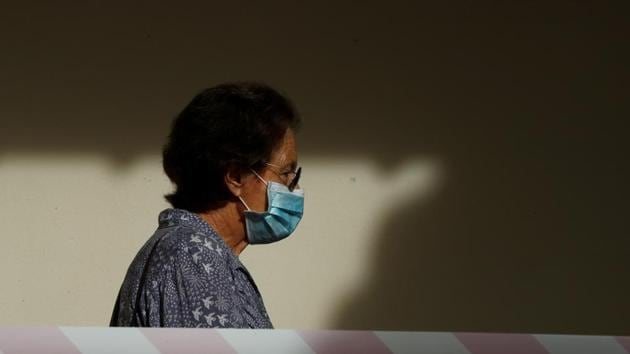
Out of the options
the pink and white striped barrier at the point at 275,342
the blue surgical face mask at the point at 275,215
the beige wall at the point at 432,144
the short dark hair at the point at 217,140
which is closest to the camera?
the pink and white striped barrier at the point at 275,342

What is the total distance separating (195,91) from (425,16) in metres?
0.98

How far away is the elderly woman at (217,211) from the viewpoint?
274 cm

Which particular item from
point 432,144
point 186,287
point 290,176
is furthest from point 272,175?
point 432,144

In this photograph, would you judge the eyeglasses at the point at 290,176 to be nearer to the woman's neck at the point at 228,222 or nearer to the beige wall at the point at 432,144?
the woman's neck at the point at 228,222

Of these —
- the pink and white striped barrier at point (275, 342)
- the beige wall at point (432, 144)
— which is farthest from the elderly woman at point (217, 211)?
the beige wall at point (432, 144)

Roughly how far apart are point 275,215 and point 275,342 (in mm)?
1295

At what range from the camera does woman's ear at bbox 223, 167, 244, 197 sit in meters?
3.09

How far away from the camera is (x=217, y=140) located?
303 cm

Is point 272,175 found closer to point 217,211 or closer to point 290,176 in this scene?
point 290,176

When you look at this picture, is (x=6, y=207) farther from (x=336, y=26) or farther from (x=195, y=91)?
(x=336, y=26)

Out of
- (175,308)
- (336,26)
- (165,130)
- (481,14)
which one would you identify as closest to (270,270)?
(165,130)

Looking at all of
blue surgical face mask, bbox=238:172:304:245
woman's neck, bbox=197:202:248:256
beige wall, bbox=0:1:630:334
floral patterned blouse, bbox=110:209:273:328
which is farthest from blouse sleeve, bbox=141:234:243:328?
beige wall, bbox=0:1:630:334

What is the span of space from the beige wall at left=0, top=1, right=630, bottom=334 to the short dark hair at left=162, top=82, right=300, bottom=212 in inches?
78.7

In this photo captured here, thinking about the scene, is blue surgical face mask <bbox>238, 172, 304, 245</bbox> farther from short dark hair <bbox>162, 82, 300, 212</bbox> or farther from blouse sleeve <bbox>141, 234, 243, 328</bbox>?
blouse sleeve <bbox>141, 234, 243, 328</bbox>
